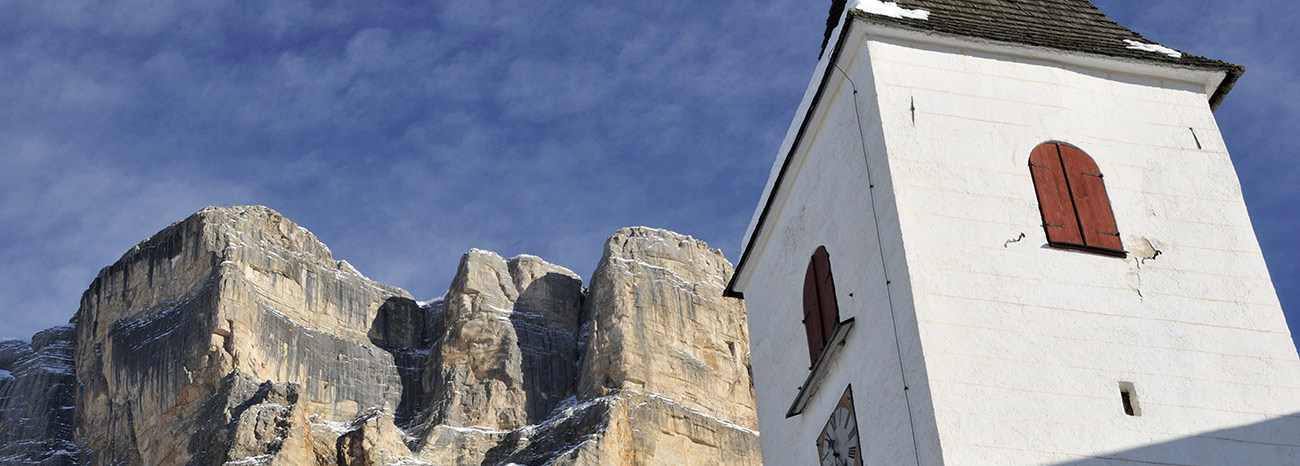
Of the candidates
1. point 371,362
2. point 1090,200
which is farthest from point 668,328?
point 1090,200

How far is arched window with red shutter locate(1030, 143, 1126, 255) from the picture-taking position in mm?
17516

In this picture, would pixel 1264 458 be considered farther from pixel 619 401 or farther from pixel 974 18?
pixel 619 401

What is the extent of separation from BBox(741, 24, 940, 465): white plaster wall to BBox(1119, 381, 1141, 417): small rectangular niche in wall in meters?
2.12

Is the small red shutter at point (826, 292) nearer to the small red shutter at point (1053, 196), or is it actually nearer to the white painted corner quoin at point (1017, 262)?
the white painted corner quoin at point (1017, 262)

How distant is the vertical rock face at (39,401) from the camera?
8469 centimetres

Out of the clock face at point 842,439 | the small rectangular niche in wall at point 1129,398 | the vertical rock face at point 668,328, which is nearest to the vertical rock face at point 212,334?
the vertical rock face at point 668,328

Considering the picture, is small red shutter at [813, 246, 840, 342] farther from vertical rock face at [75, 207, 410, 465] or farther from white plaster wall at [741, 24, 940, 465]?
vertical rock face at [75, 207, 410, 465]

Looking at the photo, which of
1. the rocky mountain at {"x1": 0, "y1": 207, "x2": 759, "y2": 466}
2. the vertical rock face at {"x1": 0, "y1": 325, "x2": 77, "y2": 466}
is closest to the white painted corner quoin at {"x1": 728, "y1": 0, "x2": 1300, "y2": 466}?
the rocky mountain at {"x1": 0, "y1": 207, "x2": 759, "y2": 466}

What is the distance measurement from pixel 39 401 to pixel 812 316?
252ft

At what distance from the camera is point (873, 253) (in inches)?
693

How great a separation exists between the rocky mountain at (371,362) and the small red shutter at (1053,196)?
5751 centimetres

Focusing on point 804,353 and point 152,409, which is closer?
point 804,353

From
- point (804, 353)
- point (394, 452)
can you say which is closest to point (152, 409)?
point (394, 452)

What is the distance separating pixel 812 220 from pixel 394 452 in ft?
190
